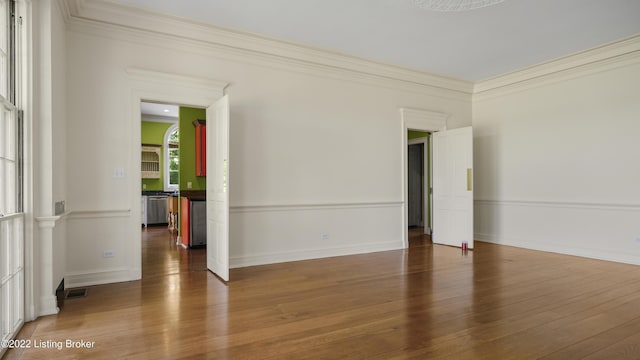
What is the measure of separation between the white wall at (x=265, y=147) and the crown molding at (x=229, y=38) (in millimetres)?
55

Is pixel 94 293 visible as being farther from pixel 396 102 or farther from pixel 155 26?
pixel 396 102

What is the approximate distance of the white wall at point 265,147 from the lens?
4.15m

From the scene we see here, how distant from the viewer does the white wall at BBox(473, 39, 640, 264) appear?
5.35 meters

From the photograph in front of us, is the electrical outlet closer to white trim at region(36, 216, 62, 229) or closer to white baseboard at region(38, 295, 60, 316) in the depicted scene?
white trim at region(36, 216, 62, 229)

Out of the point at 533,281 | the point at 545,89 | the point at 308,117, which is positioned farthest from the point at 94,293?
the point at 545,89

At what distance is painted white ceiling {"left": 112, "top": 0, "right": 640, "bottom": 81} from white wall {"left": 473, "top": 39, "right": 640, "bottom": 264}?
72cm

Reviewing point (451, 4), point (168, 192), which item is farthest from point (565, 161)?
point (168, 192)

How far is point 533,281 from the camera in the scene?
425 centimetres

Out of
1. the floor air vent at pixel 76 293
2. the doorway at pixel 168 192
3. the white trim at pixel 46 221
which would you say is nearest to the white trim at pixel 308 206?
the doorway at pixel 168 192

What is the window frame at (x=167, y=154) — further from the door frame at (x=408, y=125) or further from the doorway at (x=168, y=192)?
the door frame at (x=408, y=125)

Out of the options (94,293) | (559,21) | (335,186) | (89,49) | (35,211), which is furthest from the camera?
(335,186)

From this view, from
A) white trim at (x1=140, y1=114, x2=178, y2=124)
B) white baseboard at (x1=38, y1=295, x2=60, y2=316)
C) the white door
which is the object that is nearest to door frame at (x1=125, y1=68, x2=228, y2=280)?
white baseboard at (x1=38, y1=295, x2=60, y2=316)

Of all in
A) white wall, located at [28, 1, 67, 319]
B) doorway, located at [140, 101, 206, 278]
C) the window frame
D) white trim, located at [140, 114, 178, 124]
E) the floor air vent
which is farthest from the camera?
the window frame

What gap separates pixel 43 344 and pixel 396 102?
5.72 meters
